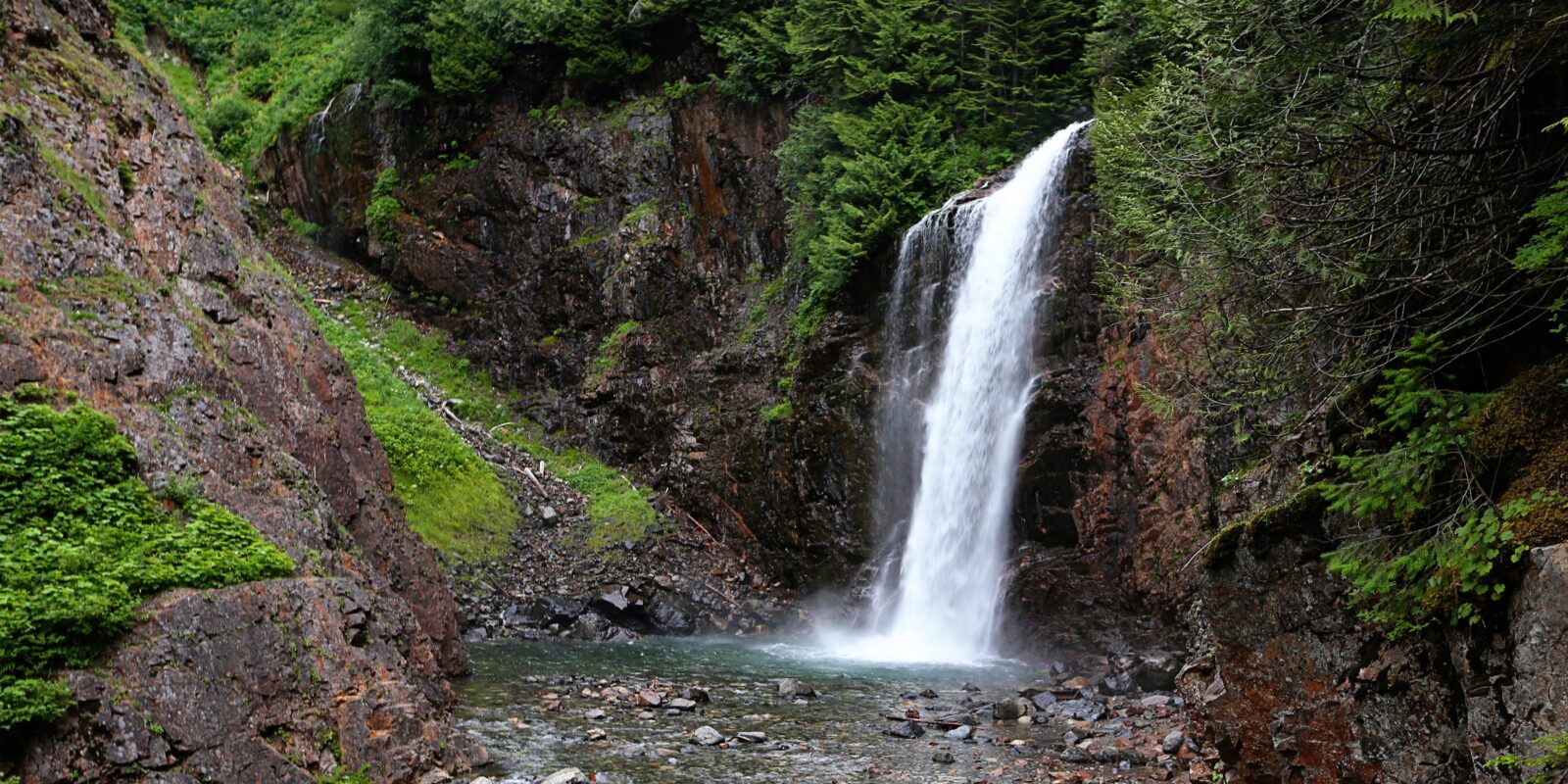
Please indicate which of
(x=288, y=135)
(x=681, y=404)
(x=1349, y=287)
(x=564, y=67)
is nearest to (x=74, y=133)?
(x=1349, y=287)

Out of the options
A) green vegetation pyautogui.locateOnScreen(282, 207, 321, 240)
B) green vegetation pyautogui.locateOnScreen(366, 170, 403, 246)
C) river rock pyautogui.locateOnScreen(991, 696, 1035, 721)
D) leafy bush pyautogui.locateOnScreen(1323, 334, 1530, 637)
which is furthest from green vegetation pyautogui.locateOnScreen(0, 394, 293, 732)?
green vegetation pyautogui.locateOnScreen(282, 207, 321, 240)

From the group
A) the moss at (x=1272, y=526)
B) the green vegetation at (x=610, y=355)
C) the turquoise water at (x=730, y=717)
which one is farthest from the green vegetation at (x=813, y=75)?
the moss at (x=1272, y=526)

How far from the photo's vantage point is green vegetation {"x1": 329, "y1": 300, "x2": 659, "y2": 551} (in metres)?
22.5

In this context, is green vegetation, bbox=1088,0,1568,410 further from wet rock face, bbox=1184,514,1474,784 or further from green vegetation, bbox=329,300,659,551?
green vegetation, bbox=329,300,659,551

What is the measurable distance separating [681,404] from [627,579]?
18.4ft

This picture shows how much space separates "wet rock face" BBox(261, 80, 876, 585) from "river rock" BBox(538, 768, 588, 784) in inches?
480

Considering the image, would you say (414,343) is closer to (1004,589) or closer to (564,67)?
(564,67)

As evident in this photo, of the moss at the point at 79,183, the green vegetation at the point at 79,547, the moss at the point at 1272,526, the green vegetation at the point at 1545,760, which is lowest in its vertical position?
the green vegetation at the point at 79,547

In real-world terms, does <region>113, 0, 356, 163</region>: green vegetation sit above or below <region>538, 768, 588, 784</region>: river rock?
above

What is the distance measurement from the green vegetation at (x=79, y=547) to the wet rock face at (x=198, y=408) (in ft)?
0.64

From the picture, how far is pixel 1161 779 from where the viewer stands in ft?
28.6

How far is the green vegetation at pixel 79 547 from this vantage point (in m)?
5.52

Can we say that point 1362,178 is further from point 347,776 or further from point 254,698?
point 254,698

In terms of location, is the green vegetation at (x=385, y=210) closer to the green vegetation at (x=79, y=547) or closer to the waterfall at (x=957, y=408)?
the waterfall at (x=957, y=408)
